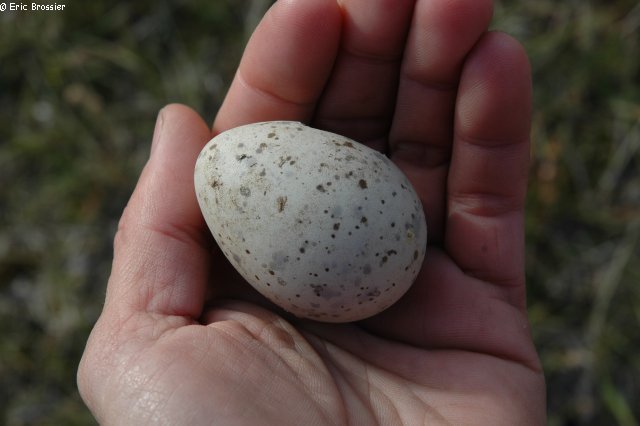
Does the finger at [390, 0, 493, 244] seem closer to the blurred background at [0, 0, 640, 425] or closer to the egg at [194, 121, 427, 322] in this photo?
the egg at [194, 121, 427, 322]

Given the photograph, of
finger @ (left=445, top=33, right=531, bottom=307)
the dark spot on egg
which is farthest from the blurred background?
the dark spot on egg

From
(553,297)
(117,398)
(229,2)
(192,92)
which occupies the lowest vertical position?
(553,297)

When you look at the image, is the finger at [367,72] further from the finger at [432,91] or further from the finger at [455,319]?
the finger at [455,319]

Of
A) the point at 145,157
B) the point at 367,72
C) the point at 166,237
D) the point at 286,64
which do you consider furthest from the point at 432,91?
the point at 145,157

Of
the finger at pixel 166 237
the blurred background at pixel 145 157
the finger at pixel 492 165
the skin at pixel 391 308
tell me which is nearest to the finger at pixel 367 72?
the skin at pixel 391 308

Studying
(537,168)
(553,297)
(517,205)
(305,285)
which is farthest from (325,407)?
(537,168)

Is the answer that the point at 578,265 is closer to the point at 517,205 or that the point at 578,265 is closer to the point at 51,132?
the point at 517,205
